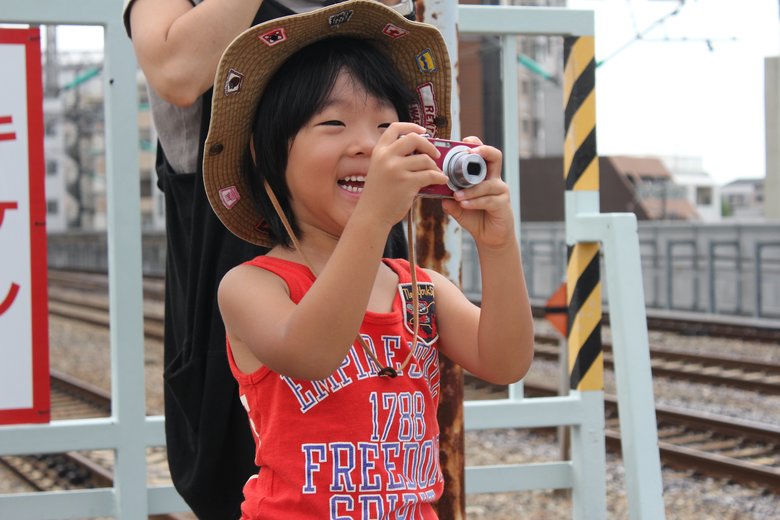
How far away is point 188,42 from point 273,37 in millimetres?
229

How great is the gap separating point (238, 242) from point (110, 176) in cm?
84

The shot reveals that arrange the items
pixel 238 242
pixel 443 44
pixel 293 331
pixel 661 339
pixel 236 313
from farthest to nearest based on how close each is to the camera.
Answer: pixel 661 339, pixel 238 242, pixel 443 44, pixel 236 313, pixel 293 331

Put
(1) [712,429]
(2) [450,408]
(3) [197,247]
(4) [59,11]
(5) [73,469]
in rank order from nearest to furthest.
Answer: (3) [197,247], (2) [450,408], (4) [59,11], (5) [73,469], (1) [712,429]

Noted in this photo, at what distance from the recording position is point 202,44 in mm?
1704

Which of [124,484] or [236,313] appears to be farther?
[124,484]

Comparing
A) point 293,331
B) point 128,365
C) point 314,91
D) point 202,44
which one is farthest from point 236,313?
point 128,365

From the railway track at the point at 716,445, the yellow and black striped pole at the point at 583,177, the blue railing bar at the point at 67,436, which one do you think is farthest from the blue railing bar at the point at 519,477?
the railway track at the point at 716,445

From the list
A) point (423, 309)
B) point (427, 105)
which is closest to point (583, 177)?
point (427, 105)

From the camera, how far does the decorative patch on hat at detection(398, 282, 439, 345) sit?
1.63m

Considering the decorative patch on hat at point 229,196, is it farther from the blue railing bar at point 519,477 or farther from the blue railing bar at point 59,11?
the blue railing bar at point 519,477

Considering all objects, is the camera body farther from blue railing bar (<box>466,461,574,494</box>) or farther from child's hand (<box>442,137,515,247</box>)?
blue railing bar (<box>466,461,574,494</box>)

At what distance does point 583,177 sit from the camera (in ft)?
9.43

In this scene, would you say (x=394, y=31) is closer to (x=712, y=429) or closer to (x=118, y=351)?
(x=118, y=351)

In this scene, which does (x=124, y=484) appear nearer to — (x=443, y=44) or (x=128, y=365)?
(x=128, y=365)
